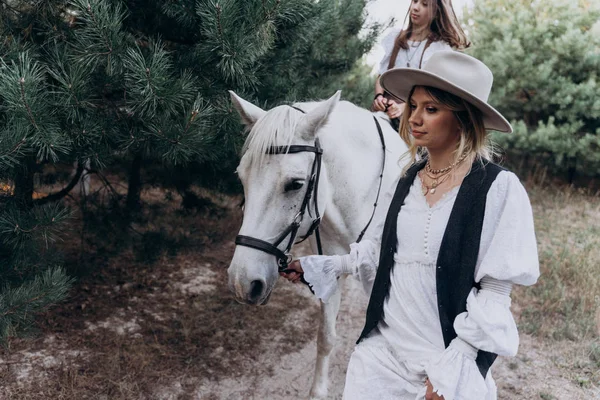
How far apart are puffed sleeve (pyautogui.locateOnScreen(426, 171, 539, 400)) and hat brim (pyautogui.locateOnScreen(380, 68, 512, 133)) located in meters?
0.21

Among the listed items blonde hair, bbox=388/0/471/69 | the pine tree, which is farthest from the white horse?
blonde hair, bbox=388/0/471/69

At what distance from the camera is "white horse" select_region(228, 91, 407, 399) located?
1.90 metres

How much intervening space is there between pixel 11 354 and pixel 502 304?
3198 millimetres

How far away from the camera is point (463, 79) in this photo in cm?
136

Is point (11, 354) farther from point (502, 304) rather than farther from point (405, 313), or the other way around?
point (502, 304)

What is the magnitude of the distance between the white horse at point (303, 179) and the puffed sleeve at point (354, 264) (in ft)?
0.25

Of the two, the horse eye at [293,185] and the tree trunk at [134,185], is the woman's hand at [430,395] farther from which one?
the tree trunk at [134,185]

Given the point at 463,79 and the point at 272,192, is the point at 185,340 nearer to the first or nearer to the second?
the point at 272,192

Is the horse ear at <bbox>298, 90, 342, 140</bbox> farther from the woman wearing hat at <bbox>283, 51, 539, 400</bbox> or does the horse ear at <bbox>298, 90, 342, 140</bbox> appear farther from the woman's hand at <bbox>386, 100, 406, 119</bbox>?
the woman's hand at <bbox>386, 100, 406, 119</bbox>

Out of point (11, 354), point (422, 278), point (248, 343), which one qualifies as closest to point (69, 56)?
point (422, 278)

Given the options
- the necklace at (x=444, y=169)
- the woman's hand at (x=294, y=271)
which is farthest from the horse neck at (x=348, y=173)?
the necklace at (x=444, y=169)

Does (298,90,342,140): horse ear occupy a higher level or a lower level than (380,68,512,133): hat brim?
lower

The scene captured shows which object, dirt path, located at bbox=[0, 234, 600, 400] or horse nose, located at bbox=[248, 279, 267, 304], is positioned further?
dirt path, located at bbox=[0, 234, 600, 400]

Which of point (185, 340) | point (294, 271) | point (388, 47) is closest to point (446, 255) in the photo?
point (294, 271)
